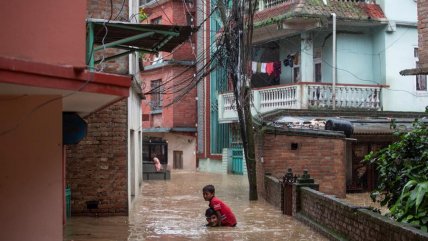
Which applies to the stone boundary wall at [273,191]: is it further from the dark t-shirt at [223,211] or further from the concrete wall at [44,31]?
the concrete wall at [44,31]

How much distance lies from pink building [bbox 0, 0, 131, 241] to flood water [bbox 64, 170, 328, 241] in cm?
481

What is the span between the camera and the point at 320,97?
21.9 m

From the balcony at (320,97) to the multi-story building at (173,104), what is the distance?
11.0 metres

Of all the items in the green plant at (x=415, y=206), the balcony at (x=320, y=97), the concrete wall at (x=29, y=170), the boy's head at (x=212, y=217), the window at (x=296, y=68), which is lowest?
the boy's head at (x=212, y=217)

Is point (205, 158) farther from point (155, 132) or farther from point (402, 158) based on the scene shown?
point (402, 158)

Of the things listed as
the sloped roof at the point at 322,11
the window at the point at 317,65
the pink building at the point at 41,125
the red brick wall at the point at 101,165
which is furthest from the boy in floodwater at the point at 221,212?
the window at the point at 317,65

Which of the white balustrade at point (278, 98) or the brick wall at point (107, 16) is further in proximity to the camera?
the white balustrade at point (278, 98)

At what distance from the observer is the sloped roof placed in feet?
70.1

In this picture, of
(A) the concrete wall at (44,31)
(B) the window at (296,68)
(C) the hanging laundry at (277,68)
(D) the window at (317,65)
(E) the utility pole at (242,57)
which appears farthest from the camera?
(C) the hanging laundry at (277,68)

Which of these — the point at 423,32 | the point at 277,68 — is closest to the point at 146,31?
the point at 423,32

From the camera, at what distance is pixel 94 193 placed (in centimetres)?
1313

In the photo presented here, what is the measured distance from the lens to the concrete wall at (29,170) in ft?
19.2

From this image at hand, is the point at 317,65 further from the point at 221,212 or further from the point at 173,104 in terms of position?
the point at 221,212

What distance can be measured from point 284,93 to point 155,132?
47.4ft
